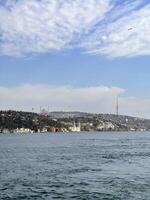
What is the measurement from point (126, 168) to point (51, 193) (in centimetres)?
2039

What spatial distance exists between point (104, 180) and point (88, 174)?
5996 millimetres

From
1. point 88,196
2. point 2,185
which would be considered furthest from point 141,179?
point 2,185

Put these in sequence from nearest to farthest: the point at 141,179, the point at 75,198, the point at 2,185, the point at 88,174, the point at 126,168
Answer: the point at 75,198
the point at 2,185
the point at 141,179
the point at 88,174
the point at 126,168

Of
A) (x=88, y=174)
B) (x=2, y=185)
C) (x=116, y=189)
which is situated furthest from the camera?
(x=88, y=174)

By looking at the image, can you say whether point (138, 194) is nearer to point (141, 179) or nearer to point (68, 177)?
point (141, 179)

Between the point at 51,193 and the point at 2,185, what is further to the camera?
the point at 2,185

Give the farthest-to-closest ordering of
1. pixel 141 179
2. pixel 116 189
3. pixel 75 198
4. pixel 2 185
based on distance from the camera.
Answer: pixel 141 179, pixel 2 185, pixel 116 189, pixel 75 198

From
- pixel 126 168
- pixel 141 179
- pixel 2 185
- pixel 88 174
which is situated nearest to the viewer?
pixel 2 185

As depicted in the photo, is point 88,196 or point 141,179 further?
point 141,179

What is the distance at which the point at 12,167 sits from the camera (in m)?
62.3

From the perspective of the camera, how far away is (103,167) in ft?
199

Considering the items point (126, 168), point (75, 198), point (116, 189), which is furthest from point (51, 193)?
point (126, 168)

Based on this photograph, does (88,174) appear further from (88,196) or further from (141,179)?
(88,196)

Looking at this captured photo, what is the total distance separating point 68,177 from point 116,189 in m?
9.90
